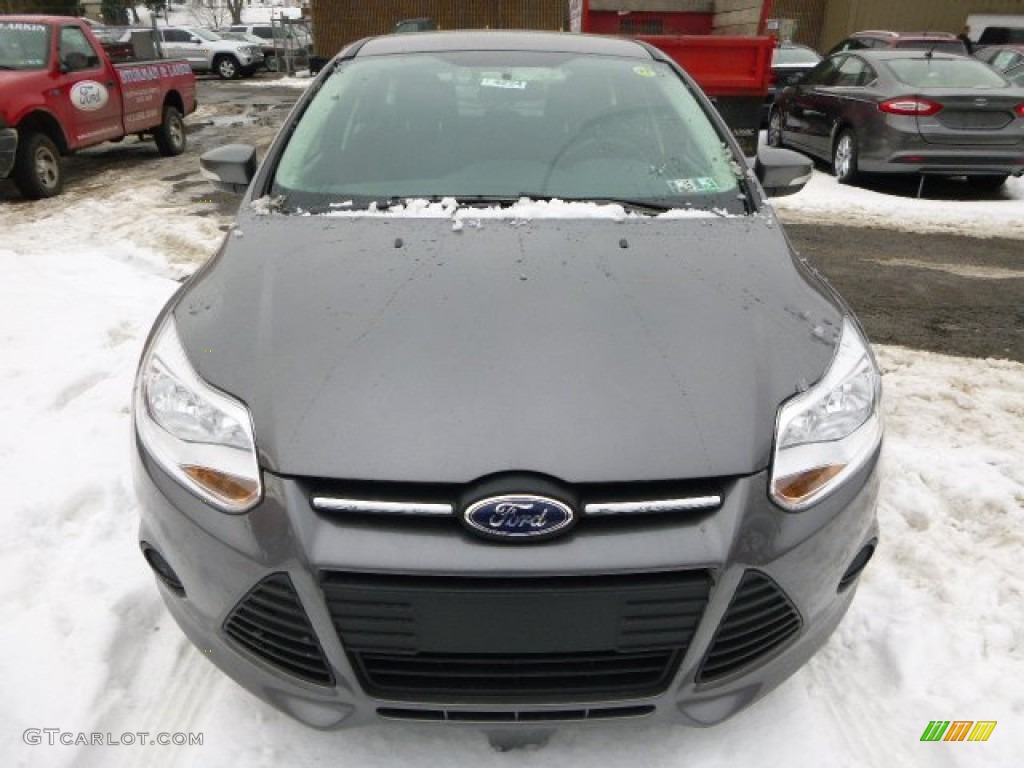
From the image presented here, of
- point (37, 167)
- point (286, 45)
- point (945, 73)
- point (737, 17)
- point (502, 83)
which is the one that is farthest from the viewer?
point (286, 45)

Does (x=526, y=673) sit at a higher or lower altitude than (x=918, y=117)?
lower

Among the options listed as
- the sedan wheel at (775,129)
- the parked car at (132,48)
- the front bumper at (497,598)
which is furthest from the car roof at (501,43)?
the parked car at (132,48)

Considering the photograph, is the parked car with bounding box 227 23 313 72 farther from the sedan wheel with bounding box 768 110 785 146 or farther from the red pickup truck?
the sedan wheel with bounding box 768 110 785 146

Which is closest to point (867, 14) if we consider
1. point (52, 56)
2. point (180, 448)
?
point (52, 56)

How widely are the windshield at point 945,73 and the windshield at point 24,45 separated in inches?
358

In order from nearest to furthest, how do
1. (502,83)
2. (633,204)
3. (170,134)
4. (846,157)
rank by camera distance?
(633,204) < (502,83) < (846,157) < (170,134)

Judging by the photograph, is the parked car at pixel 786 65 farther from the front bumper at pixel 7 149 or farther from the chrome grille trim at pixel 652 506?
the chrome grille trim at pixel 652 506

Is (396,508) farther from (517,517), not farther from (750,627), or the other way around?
(750,627)

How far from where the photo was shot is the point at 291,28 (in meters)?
27.1

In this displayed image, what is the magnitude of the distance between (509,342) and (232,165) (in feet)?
5.96

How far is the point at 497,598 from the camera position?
4.87ft

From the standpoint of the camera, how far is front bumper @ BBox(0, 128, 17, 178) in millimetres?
7270

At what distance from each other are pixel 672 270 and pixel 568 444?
751 millimetres

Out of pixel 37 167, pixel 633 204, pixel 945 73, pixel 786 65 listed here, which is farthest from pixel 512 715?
pixel 786 65
